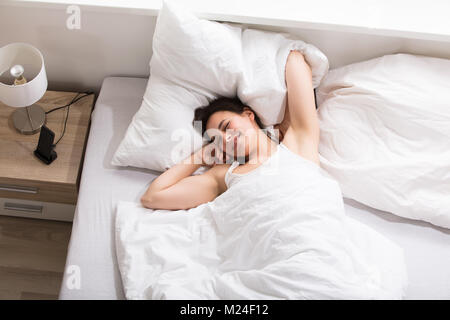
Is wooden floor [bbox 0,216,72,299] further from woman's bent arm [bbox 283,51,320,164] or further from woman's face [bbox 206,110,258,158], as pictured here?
woman's bent arm [bbox 283,51,320,164]

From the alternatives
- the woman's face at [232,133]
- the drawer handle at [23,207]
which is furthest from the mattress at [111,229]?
the drawer handle at [23,207]

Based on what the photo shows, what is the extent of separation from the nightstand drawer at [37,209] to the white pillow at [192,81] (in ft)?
1.38

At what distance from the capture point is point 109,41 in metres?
1.60

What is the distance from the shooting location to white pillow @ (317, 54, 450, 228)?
138 cm

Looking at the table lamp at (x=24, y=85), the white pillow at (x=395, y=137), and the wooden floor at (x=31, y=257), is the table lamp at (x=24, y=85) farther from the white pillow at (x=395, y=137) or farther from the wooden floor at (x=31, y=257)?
the white pillow at (x=395, y=137)

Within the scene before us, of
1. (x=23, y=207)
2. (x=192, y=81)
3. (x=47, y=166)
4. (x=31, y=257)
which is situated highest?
(x=192, y=81)

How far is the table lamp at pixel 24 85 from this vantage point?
1375mm

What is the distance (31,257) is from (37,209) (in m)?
0.21

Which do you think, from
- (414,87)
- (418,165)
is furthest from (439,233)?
(414,87)

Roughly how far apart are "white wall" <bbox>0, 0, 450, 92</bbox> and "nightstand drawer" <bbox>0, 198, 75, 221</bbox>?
0.56 m

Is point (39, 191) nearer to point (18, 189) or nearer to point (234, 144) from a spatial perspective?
point (18, 189)

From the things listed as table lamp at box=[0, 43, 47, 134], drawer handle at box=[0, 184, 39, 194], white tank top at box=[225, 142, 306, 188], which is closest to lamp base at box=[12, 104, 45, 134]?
table lamp at box=[0, 43, 47, 134]

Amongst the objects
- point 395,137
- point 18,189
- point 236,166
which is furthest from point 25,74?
point 395,137

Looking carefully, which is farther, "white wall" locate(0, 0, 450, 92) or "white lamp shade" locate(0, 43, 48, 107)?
"white wall" locate(0, 0, 450, 92)
